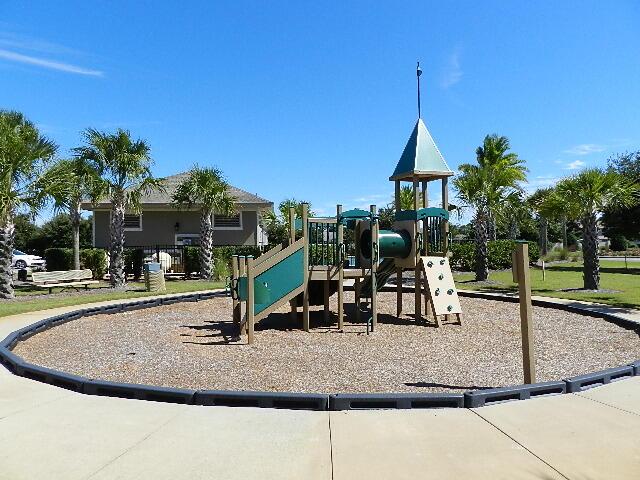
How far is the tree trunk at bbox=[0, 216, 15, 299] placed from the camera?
17203 millimetres

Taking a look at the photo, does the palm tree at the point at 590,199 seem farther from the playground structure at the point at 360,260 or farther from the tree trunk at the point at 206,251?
the tree trunk at the point at 206,251

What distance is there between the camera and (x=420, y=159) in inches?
499

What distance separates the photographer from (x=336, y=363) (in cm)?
765

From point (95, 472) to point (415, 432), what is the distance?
99.7 inches

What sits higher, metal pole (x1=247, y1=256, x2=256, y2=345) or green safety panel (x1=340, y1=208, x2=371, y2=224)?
green safety panel (x1=340, y1=208, x2=371, y2=224)

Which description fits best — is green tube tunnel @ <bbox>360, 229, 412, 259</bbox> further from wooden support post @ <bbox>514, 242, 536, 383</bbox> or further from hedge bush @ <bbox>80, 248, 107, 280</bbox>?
hedge bush @ <bbox>80, 248, 107, 280</bbox>

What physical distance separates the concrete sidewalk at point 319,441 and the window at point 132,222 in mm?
25485

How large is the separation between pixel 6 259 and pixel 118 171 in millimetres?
5396

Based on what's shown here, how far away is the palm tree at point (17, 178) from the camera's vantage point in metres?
17.3

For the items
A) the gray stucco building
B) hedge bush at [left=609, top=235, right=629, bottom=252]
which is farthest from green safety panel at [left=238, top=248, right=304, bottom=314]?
hedge bush at [left=609, top=235, right=629, bottom=252]

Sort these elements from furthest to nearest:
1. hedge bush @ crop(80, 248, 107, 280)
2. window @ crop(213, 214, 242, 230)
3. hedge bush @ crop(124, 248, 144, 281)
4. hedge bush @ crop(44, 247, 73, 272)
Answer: window @ crop(213, 214, 242, 230), hedge bush @ crop(44, 247, 73, 272), hedge bush @ crop(80, 248, 107, 280), hedge bush @ crop(124, 248, 144, 281)

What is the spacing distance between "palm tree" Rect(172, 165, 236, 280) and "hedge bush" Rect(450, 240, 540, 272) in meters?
13.1

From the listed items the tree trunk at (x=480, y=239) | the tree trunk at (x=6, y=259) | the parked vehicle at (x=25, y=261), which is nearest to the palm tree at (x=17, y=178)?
the tree trunk at (x=6, y=259)

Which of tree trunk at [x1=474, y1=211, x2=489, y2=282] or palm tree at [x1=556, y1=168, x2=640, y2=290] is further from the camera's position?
tree trunk at [x1=474, y1=211, x2=489, y2=282]
